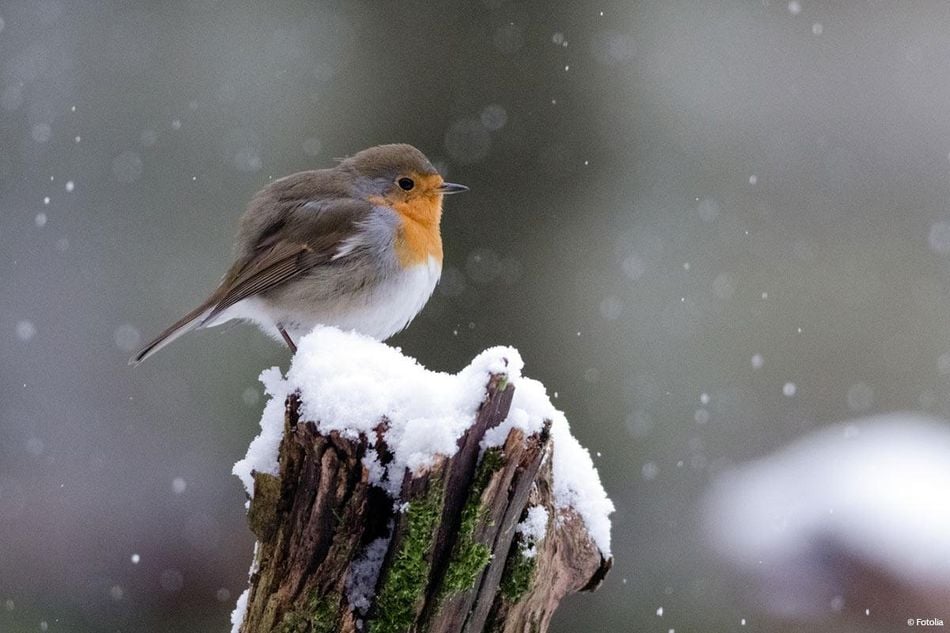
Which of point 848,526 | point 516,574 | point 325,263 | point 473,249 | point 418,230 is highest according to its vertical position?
point 473,249

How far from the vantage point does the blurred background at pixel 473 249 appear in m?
6.45

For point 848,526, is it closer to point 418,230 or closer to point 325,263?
point 418,230

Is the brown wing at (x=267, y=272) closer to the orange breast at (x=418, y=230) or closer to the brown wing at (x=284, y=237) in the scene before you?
the brown wing at (x=284, y=237)

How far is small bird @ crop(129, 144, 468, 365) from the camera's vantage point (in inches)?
145

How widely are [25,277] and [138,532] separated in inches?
107

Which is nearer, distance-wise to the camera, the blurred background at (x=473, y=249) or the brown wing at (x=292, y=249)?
the brown wing at (x=292, y=249)

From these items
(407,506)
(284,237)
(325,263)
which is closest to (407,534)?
(407,506)

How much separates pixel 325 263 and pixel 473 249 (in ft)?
8.71

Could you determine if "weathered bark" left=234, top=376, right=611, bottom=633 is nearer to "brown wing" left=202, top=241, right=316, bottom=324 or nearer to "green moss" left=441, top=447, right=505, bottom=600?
"green moss" left=441, top=447, right=505, bottom=600

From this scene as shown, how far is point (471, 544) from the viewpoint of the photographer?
2.14 metres

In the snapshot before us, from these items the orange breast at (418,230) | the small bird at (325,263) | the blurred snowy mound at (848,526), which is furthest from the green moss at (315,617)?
the blurred snowy mound at (848,526)

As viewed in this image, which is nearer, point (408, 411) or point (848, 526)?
point (408, 411)

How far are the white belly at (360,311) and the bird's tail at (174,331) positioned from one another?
0.10 meters

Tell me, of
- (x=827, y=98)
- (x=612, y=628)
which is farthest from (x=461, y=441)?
(x=827, y=98)
